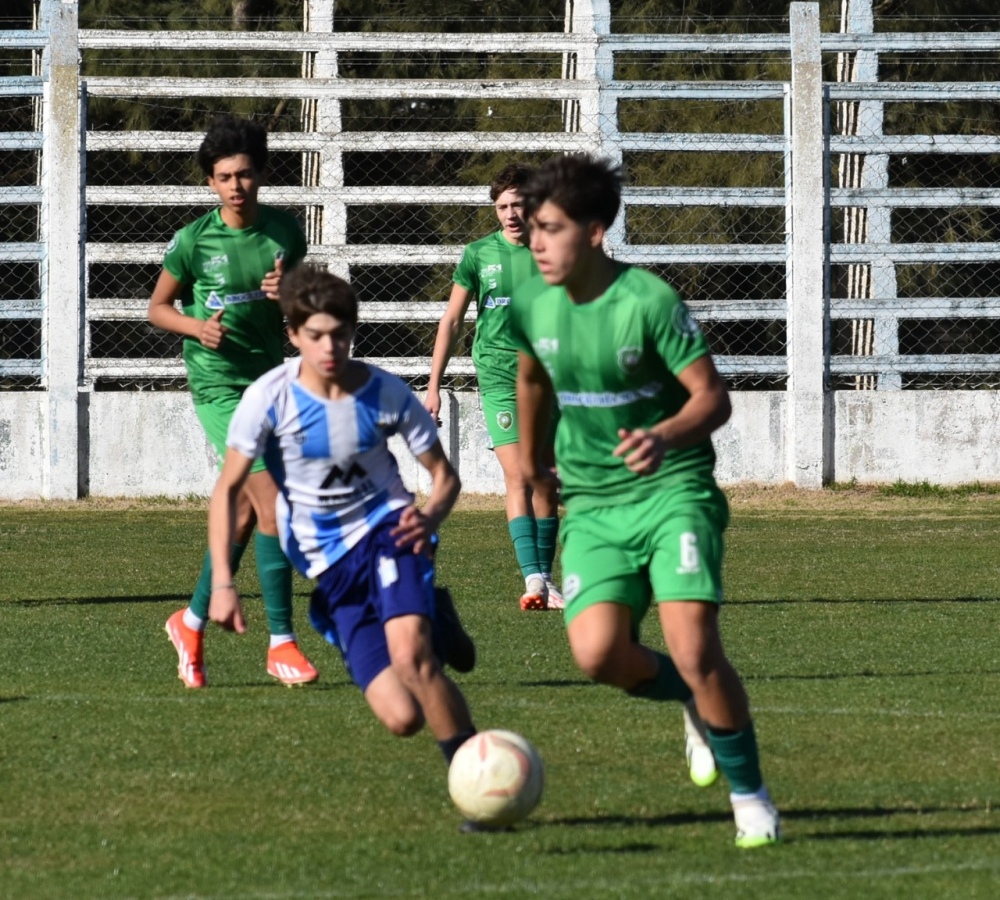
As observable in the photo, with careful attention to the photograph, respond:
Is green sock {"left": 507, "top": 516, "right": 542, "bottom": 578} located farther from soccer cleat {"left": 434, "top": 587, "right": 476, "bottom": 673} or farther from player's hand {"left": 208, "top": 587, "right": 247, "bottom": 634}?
player's hand {"left": 208, "top": 587, "right": 247, "bottom": 634}

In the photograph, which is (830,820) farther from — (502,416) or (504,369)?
(504,369)

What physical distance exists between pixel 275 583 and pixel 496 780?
A: 2863mm

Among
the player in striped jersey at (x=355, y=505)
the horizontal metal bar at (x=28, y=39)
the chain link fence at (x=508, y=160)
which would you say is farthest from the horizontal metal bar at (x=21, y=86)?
the player in striped jersey at (x=355, y=505)

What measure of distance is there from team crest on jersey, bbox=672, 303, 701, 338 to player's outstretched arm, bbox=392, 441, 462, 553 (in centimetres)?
86

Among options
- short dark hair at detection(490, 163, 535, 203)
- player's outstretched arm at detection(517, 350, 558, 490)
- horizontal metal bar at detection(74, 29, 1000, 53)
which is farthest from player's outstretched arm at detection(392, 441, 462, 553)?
horizontal metal bar at detection(74, 29, 1000, 53)

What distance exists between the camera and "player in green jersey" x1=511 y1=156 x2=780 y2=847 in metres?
4.98

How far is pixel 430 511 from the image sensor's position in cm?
555

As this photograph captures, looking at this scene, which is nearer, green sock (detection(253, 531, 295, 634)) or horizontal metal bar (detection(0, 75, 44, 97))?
green sock (detection(253, 531, 295, 634))

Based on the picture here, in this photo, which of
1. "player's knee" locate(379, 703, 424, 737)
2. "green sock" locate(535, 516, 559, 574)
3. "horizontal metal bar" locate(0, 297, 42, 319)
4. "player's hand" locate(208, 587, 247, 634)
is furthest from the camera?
"horizontal metal bar" locate(0, 297, 42, 319)

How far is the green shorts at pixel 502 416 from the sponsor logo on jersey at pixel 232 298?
258cm

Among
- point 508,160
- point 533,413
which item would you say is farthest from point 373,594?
point 508,160

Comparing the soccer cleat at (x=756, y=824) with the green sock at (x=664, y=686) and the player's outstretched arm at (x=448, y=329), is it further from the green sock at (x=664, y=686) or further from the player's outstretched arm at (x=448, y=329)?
the player's outstretched arm at (x=448, y=329)

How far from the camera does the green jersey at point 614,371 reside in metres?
5.08

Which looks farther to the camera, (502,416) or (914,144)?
(914,144)
